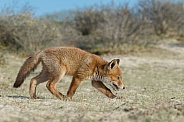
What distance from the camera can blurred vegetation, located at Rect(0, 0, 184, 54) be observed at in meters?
27.2

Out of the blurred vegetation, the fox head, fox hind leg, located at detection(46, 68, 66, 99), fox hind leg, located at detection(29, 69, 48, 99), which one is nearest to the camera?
fox hind leg, located at detection(46, 68, 66, 99)

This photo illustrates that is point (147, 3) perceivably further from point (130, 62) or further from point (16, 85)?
point (16, 85)

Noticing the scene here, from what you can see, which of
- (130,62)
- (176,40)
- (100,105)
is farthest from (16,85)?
(176,40)

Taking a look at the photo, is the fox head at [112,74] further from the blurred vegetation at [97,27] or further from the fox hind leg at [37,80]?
the blurred vegetation at [97,27]

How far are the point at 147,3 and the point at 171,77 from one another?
76.1 feet

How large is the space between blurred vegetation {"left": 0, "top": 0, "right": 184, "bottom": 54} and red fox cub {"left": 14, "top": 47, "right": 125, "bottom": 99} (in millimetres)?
13901

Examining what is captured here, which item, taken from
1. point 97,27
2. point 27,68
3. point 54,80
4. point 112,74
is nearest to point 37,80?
point 27,68

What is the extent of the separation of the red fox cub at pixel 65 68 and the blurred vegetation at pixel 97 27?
13.9 m

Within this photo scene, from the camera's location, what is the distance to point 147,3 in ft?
139

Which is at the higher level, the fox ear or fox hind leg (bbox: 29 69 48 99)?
the fox ear

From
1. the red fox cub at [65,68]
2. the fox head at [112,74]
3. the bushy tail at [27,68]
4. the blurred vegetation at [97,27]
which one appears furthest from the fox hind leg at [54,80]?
the blurred vegetation at [97,27]

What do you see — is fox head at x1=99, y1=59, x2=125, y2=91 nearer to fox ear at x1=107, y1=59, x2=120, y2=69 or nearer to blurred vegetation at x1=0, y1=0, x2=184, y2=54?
fox ear at x1=107, y1=59, x2=120, y2=69

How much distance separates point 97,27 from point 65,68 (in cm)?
2730

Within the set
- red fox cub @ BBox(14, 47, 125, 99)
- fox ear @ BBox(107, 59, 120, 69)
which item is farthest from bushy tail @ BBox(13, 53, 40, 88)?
fox ear @ BBox(107, 59, 120, 69)
